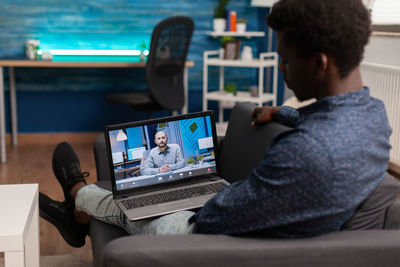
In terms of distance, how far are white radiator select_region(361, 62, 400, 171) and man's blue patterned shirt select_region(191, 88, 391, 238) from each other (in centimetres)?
224

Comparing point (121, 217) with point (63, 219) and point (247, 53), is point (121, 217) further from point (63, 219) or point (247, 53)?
point (247, 53)

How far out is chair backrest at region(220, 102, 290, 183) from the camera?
1796mm

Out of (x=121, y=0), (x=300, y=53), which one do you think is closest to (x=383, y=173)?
(x=300, y=53)

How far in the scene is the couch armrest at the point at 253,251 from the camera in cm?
111

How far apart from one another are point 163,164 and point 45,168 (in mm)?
2340

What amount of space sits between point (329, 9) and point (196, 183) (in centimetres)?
87

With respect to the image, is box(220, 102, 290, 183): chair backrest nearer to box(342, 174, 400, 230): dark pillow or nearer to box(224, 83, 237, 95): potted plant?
box(342, 174, 400, 230): dark pillow

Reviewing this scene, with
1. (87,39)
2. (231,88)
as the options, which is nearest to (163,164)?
(231,88)

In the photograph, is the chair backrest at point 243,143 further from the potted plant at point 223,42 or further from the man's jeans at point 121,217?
the potted plant at point 223,42

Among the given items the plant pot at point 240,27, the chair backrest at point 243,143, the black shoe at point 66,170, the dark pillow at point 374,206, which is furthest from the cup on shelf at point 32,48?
the dark pillow at point 374,206

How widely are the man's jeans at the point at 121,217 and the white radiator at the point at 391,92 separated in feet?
7.14

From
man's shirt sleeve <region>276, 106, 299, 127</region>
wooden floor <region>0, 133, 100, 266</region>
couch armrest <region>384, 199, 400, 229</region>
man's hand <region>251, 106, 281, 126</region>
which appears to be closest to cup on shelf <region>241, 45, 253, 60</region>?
wooden floor <region>0, 133, 100, 266</region>

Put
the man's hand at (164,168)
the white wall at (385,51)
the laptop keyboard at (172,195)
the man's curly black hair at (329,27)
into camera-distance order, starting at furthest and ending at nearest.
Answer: the white wall at (385,51), the man's hand at (164,168), the laptop keyboard at (172,195), the man's curly black hair at (329,27)

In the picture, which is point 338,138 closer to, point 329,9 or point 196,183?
point 329,9
